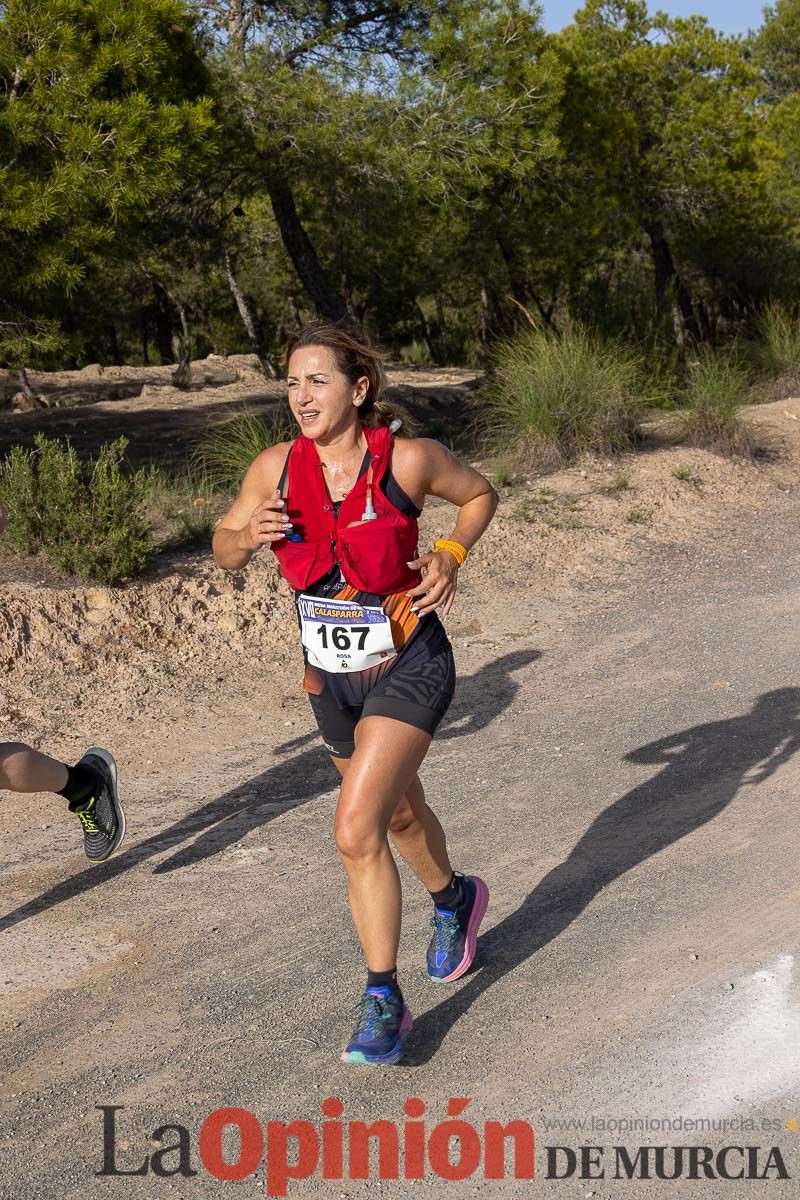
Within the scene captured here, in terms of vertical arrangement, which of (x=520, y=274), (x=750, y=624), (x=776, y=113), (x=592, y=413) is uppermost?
(x=776, y=113)

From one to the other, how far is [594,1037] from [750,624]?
4.96m

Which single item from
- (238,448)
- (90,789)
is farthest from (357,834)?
(238,448)

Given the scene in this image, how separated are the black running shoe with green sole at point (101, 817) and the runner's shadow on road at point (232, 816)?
14 centimetres

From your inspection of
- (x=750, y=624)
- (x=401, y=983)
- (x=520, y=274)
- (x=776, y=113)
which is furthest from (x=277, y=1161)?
(x=776, y=113)

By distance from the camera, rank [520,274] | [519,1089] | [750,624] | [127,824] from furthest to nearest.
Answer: [520,274], [750,624], [127,824], [519,1089]

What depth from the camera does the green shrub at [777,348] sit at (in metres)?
16.0

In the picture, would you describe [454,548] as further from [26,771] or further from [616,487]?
[616,487]

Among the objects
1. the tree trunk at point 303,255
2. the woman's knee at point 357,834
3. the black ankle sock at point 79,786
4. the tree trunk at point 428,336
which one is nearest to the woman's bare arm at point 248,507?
the woman's knee at point 357,834

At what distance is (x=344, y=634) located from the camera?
347 centimetres

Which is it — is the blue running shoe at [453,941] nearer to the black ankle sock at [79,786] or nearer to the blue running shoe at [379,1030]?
the blue running shoe at [379,1030]

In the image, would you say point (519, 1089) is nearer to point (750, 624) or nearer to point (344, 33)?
point (750, 624)

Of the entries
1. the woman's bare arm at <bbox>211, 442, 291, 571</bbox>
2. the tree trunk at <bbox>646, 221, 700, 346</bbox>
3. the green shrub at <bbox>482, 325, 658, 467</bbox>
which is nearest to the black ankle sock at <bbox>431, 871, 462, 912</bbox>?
the woman's bare arm at <bbox>211, 442, 291, 571</bbox>

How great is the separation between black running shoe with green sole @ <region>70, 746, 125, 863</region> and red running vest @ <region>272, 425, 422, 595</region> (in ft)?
5.78

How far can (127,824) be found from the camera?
555 cm
